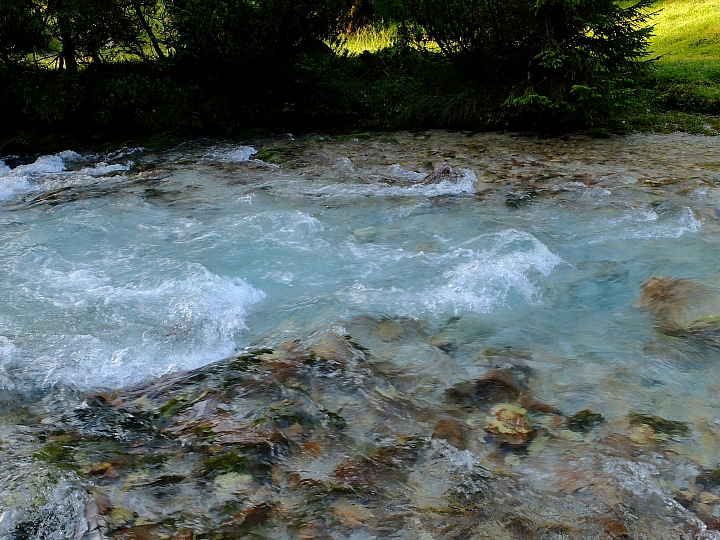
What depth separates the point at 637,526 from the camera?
2.86 metres

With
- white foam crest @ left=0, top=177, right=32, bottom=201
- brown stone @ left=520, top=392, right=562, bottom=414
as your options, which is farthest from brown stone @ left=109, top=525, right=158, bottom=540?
white foam crest @ left=0, top=177, right=32, bottom=201

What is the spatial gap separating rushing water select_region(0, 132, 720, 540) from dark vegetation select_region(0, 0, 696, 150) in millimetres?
3595

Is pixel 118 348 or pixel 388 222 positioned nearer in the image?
pixel 118 348

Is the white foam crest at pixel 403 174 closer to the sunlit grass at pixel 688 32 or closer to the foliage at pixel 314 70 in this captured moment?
the foliage at pixel 314 70

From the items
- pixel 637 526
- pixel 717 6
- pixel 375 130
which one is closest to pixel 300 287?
pixel 637 526

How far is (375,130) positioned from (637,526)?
10489 millimetres

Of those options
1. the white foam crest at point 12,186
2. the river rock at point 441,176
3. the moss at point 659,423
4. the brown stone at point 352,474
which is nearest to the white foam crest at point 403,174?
the river rock at point 441,176

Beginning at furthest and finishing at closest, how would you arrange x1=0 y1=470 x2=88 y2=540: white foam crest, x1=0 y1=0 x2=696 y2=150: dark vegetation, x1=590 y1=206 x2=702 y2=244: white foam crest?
x1=0 y1=0 x2=696 y2=150: dark vegetation < x1=590 y1=206 x2=702 y2=244: white foam crest < x1=0 y1=470 x2=88 y2=540: white foam crest

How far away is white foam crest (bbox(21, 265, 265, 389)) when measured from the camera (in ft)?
13.7

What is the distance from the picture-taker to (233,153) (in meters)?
10.8

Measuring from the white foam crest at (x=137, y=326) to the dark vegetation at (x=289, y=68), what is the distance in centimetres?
727

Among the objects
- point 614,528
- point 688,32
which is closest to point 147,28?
point 614,528

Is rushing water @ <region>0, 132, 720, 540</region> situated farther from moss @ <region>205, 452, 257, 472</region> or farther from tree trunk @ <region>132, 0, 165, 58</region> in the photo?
tree trunk @ <region>132, 0, 165, 58</region>

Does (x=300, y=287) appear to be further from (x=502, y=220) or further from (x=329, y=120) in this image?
(x=329, y=120)
